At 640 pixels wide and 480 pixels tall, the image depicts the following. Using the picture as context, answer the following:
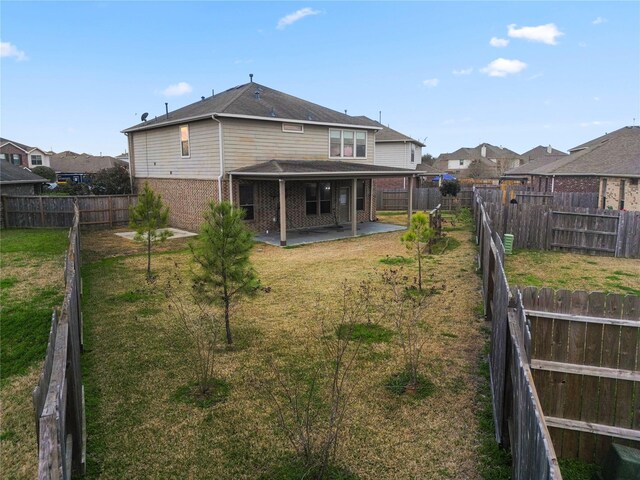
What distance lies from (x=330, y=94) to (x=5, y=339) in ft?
157

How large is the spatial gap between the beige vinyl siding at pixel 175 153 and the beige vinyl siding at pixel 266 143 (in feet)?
2.05

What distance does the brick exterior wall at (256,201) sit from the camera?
2019 cm

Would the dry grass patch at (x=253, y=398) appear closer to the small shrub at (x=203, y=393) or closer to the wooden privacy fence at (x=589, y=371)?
the small shrub at (x=203, y=393)

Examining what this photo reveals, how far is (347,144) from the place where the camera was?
23.9 metres

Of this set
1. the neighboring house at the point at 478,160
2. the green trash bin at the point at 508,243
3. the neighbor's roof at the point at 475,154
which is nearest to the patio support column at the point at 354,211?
the green trash bin at the point at 508,243

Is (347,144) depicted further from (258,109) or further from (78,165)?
(78,165)

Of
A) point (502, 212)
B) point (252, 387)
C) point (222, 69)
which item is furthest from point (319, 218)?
point (222, 69)

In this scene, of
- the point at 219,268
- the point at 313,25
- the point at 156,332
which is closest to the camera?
the point at 219,268

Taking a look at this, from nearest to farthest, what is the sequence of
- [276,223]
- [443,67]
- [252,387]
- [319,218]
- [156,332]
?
[252,387] → [156,332] → [276,223] → [319,218] → [443,67]

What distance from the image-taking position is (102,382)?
6.35 meters

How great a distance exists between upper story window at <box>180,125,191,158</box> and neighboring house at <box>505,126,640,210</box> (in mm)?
20848

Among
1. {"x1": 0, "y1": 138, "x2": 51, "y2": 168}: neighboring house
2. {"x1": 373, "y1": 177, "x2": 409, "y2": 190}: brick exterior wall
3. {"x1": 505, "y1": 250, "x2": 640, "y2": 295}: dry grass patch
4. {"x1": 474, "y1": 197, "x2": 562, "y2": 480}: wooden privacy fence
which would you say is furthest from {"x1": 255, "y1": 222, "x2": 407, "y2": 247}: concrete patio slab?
{"x1": 0, "y1": 138, "x2": 51, "y2": 168}: neighboring house

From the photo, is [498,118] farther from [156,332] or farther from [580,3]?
[156,332]

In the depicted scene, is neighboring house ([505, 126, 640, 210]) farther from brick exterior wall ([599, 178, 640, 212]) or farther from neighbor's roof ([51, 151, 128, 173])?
neighbor's roof ([51, 151, 128, 173])
